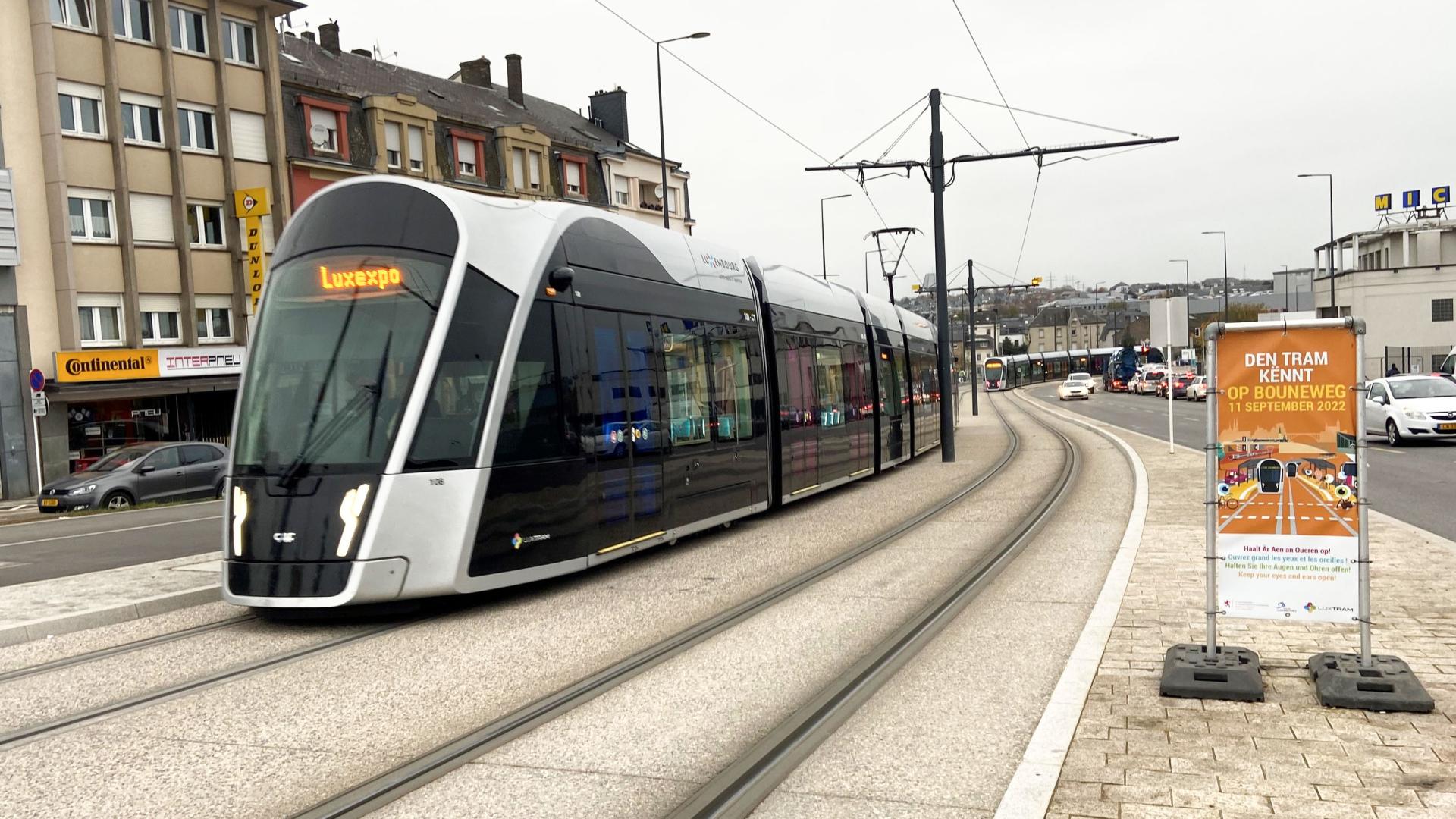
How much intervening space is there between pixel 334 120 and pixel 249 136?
11.9 ft

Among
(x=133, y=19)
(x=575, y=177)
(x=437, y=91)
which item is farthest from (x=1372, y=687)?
(x=575, y=177)

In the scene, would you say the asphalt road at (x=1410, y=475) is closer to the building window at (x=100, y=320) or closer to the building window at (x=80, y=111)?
the building window at (x=100, y=320)

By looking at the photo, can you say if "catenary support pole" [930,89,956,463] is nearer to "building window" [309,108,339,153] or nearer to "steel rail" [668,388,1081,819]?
"steel rail" [668,388,1081,819]

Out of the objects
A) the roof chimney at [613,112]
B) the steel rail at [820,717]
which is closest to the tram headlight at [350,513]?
the steel rail at [820,717]

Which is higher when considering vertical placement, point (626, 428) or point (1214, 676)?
point (626, 428)

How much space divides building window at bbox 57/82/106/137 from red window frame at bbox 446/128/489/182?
1250 centimetres

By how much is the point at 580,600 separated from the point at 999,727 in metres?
4.50

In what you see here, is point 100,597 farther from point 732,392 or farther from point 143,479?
point 143,479

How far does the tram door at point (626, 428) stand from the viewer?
32.4 ft

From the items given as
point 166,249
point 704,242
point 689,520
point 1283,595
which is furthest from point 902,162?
point 166,249

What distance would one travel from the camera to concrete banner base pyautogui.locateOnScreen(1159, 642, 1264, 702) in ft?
18.3

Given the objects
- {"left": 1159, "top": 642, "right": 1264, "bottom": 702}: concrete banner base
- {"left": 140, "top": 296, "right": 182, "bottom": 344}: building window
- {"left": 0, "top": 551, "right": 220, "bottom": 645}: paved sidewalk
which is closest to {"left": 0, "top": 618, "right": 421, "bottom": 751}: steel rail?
{"left": 0, "top": 551, "right": 220, "bottom": 645}: paved sidewalk

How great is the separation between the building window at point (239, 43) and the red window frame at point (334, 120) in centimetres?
190

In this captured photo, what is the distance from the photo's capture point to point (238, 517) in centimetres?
819
